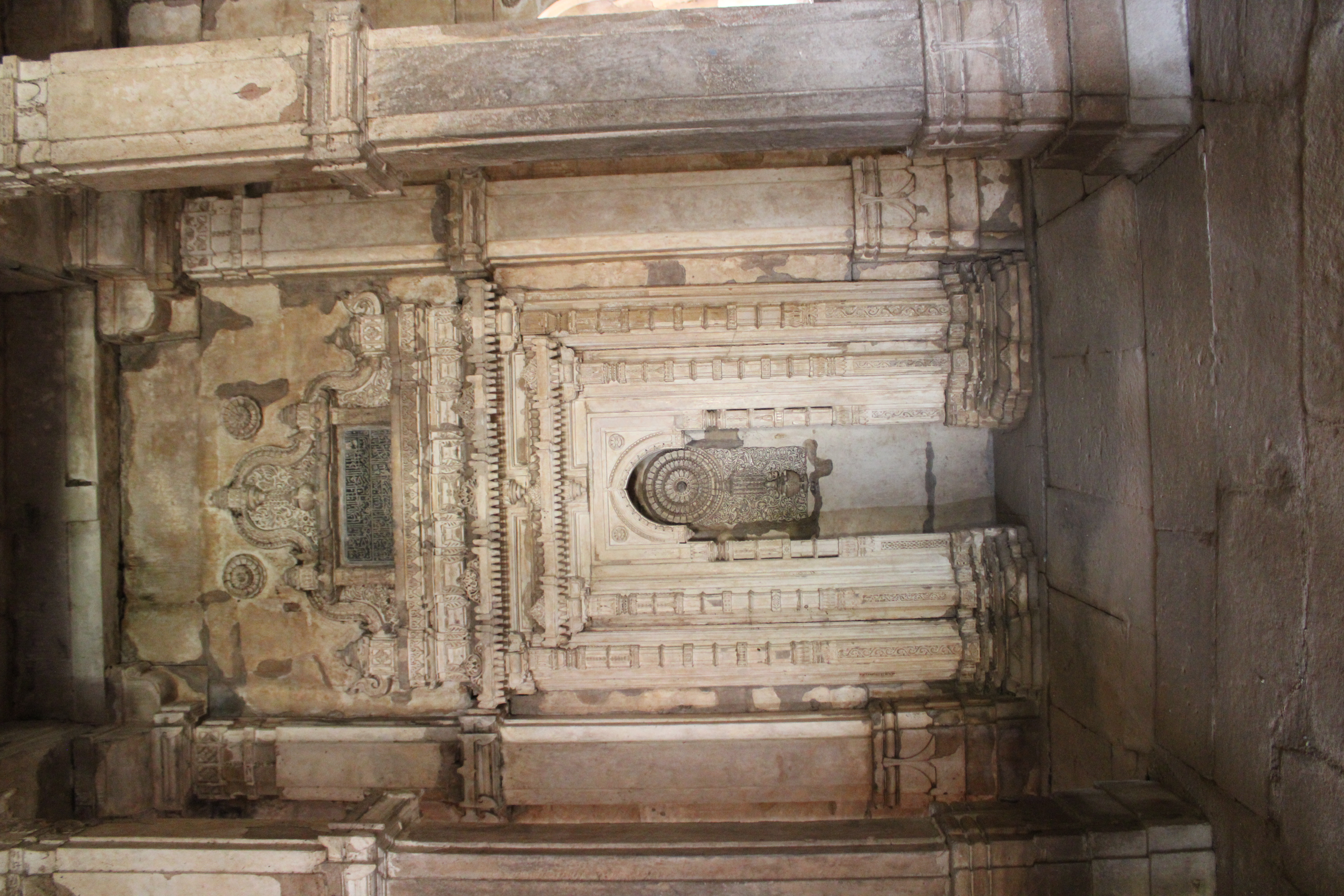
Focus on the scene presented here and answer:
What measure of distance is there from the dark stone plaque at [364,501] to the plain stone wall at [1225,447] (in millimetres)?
4409

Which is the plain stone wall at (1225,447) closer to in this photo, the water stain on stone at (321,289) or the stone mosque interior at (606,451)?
the stone mosque interior at (606,451)

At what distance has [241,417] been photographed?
5.33 meters

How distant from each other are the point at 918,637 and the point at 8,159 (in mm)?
5572

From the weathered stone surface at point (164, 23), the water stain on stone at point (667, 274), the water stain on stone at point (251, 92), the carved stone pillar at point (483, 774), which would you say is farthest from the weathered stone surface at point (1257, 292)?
the weathered stone surface at point (164, 23)

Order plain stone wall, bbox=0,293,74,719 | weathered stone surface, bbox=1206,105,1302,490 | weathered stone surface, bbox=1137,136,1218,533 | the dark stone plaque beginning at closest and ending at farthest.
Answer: weathered stone surface, bbox=1206,105,1302,490
weathered stone surface, bbox=1137,136,1218,533
plain stone wall, bbox=0,293,74,719
the dark stone plaque

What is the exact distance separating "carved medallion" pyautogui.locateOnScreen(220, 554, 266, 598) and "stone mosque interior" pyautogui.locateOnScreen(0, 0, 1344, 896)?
0.05 meters

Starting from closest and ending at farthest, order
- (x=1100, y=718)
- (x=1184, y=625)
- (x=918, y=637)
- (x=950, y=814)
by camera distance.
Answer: (x=1184, y=625), (x=950, y=814), (x=1100, y=718), (x=918, y=637)

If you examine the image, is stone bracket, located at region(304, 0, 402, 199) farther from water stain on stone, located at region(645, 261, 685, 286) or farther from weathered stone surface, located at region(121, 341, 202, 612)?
weathered stone surface, located at region(121, 341, 202, 612)

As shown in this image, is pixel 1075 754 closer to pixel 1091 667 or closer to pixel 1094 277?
pixel 1091 667

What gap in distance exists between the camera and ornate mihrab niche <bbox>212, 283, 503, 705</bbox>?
5.16 meters

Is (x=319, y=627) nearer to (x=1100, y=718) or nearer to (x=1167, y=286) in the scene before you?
(x=1100, y=718)

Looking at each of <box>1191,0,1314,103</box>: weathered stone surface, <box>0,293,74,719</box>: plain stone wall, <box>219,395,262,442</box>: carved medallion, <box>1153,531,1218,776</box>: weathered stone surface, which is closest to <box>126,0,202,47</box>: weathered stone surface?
<box>0,293,74,719</box>: plain stone wall

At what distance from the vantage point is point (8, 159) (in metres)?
3.58

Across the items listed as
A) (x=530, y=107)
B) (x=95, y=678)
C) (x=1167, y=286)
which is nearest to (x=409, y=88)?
(x=530, y=107)
